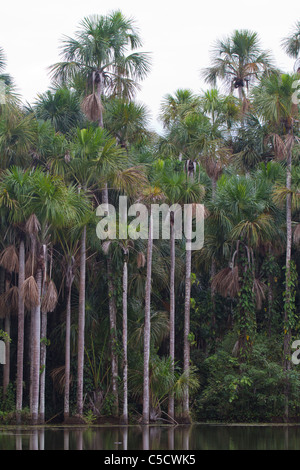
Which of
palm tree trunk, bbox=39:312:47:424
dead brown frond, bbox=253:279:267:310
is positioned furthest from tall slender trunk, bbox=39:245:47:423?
dead brown frond, bbox=253:279:267:310

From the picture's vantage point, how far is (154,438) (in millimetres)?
21047

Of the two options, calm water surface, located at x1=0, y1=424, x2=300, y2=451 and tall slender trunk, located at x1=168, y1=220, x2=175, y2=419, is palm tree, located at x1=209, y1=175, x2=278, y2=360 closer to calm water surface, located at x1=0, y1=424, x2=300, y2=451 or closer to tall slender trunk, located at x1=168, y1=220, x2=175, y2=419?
tall slender trunk, located at x1=168, y1=220, x2=175, y2=419

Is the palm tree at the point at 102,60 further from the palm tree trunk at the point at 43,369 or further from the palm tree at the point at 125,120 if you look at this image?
the palm tree trunk at the point at 43,369

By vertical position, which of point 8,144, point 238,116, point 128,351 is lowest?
point 128,351

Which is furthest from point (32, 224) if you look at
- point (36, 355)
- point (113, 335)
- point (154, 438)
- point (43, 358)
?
point (154, 438)

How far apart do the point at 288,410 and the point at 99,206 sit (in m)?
9.92

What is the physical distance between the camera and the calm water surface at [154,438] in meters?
18.7

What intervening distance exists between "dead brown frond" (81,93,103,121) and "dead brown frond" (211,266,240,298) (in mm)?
7442

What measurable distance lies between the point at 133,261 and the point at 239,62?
13.8m

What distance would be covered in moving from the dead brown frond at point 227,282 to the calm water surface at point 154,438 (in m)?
5.20

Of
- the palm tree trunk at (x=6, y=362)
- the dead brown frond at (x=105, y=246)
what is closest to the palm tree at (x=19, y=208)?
the palm tree trunk at (x=6, y=362)

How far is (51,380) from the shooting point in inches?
1169

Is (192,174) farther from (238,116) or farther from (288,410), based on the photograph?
(288,410)

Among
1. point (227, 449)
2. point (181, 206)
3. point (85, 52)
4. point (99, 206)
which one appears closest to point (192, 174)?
point (181, 206)
